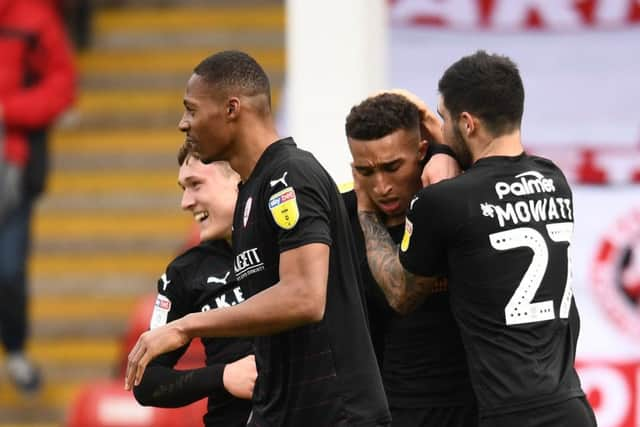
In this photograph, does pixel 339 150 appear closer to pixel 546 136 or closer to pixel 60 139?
pixel 546 136

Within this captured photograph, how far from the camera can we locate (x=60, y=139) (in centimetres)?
1137

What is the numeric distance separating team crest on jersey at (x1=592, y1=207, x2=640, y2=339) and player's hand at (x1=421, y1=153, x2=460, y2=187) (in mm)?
3114

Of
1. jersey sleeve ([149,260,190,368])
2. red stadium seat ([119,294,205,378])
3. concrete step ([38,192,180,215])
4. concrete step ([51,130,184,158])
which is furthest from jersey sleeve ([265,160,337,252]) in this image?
concrete step ([51,130,184,158])

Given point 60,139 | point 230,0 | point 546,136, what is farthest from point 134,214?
point 546,136

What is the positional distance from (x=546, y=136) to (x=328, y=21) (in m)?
1.22

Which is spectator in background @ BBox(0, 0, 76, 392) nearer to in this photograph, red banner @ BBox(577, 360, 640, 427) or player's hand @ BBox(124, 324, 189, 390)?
red banner @ BBox(577, 360, 640, 427)

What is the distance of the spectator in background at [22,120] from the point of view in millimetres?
9367

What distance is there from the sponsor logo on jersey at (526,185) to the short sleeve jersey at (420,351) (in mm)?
424

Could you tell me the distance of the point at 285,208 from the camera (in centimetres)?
416

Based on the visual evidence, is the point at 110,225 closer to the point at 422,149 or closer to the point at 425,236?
the point at 422,149

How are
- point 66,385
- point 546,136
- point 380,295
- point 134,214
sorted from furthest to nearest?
point 134,214
point 66,385
point 546,136
point 380,295

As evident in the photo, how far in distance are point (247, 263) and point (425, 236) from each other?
19.8 inches

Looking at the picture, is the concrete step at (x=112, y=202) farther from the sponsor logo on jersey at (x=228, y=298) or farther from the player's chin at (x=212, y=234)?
the sponsor logo on jersey at (x=228, y=298)

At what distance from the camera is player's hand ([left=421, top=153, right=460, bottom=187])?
4621 millimetres
